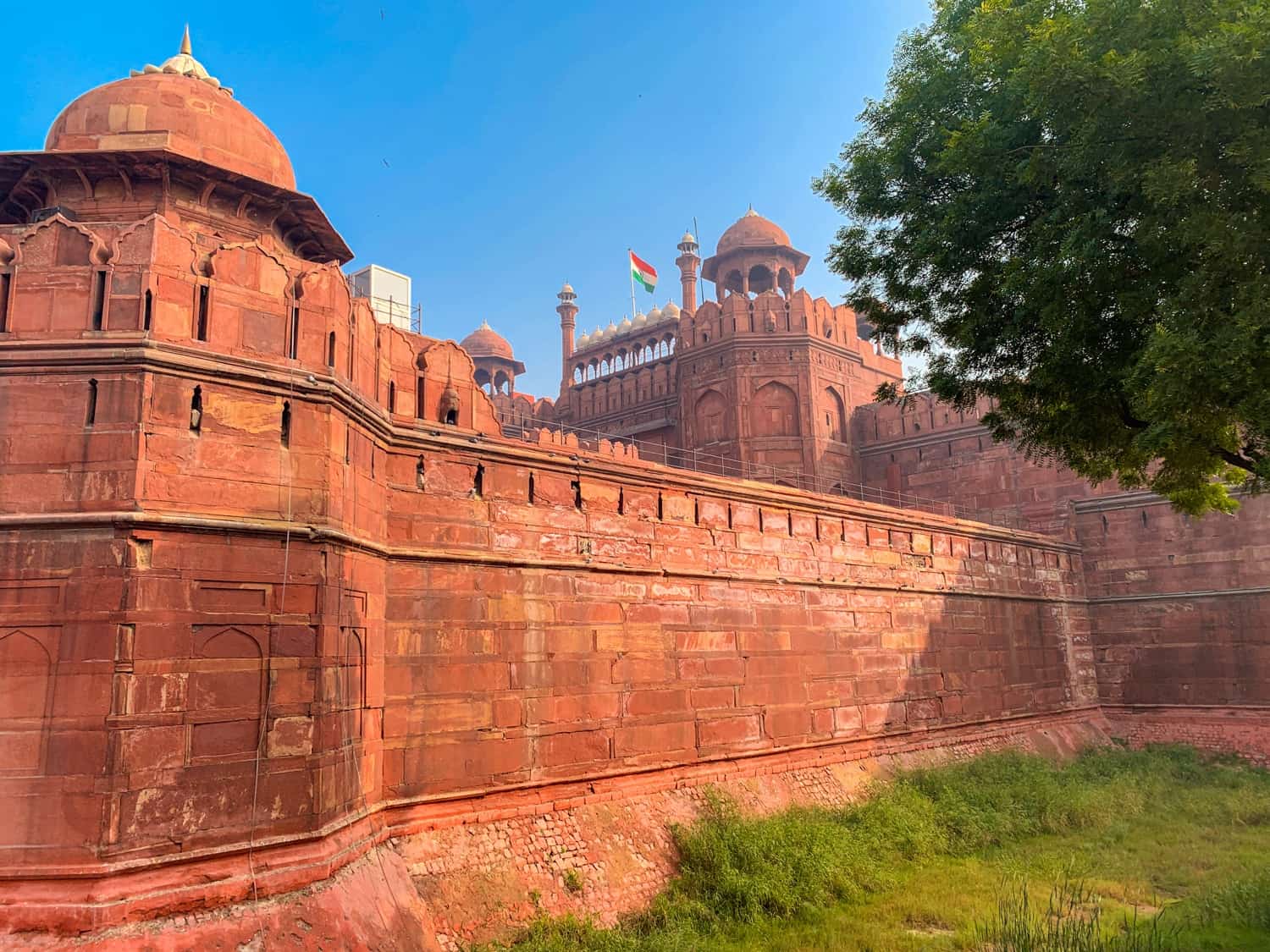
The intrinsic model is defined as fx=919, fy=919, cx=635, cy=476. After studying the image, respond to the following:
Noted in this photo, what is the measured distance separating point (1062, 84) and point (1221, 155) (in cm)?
140

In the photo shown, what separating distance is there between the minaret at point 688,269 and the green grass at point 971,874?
23086 mm

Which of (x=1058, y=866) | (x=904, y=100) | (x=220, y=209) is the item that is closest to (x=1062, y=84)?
(x=904, y=100)

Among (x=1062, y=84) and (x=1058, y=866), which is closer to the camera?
(x=1062, y=84)

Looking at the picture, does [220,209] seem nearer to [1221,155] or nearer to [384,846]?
[384,846]

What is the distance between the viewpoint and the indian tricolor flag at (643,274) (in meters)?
37.9

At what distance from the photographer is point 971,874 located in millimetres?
13266

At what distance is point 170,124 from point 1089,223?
398 inches

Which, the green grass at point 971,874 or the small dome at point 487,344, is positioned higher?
the small dome at point 487,344

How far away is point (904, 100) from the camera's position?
10.3 meters

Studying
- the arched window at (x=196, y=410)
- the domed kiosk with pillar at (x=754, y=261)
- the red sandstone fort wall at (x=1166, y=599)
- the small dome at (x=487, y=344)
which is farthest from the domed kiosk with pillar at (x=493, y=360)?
the arched window at (x=196, y=410)

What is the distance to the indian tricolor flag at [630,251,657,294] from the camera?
37.9 meters

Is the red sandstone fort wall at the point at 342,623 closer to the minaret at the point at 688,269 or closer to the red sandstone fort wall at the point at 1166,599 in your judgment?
the red sandstone fort wall at the point at 1166,599

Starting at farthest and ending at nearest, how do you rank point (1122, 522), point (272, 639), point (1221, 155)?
point (1122, 522) → point (272, 639) → point (1221, 155)

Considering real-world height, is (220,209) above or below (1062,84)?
above
